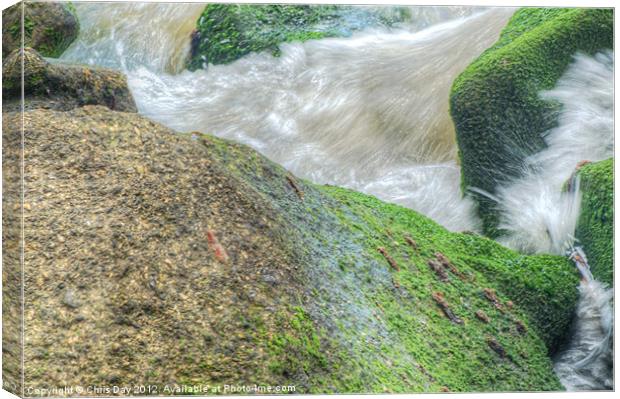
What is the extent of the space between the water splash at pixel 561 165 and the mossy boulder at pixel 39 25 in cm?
391

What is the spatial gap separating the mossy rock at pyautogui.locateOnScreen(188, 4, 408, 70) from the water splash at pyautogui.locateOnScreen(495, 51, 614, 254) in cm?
173

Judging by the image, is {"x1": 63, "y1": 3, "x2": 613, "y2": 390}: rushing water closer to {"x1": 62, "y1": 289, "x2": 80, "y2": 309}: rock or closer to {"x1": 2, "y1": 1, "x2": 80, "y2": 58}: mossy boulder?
{"x1": 2, "y1": 1, "x2": 80, "y2": 58}: mossy boulder

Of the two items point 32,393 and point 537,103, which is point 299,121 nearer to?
point 537,103

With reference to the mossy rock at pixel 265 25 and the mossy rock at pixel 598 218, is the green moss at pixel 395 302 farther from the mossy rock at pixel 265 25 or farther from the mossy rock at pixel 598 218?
the mossy rock at pixel 265 25

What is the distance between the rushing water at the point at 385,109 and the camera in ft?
24.5

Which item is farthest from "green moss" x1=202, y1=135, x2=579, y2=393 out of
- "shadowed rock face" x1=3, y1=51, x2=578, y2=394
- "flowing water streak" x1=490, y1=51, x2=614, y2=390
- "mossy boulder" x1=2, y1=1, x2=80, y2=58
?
"mossy boulder" x1=2, y1=1, x2=80, y2=58

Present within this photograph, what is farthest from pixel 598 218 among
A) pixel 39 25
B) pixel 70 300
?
pixel 39 25

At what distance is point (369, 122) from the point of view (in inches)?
322

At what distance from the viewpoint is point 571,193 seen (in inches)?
323

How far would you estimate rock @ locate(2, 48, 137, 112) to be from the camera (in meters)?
6.70

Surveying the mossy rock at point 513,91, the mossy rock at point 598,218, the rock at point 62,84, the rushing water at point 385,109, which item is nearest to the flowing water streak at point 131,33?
the rushing water at point 385,109

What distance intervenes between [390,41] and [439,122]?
2.97ft

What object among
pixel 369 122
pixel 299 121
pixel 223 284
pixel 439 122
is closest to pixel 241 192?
pixel 223 284

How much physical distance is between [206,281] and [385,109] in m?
2.89
